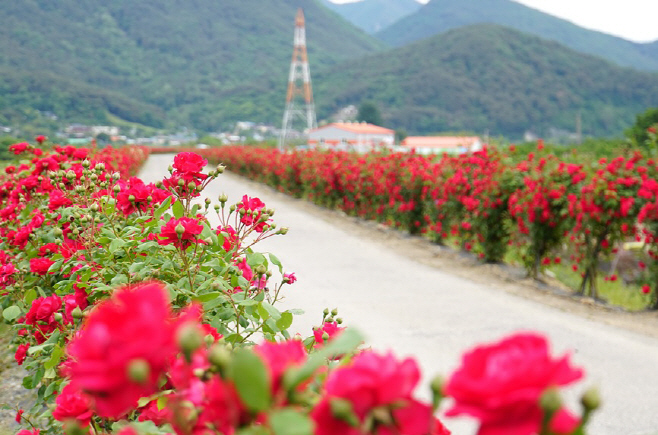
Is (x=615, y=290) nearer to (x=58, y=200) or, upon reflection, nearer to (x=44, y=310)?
(x=58, y=200)

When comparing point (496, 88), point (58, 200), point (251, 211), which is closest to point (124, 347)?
point (251, 211)

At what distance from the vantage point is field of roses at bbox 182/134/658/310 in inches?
193

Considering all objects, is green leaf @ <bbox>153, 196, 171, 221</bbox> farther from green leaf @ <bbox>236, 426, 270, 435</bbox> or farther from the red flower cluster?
green leaf @ <bbox>236, 426, 270, 435</bbox>

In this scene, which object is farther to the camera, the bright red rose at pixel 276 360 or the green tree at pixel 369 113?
the green tree at pixel 369 113

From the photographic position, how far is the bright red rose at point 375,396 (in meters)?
0.50

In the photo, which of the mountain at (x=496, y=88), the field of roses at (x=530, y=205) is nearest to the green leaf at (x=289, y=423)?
the field of roses at (x=530, y=205)

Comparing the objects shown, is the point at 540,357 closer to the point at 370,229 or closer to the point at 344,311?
the point at 344,311

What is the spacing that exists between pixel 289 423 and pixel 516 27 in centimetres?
19602

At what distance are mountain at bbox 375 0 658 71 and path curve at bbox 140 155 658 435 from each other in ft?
562

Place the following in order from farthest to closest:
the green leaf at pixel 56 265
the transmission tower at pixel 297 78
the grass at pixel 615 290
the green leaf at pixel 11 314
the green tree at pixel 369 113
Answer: the green tree at pixel 369 113 < the transmission tower at pixel 297 78 < the grass at pixel 615 290 < the green leaf at pixel 56 265 < the green leaf at pixel 11 314

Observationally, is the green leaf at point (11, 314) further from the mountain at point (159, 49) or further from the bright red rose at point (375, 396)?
the mountain at point (159, 49)

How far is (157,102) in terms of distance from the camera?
84.9 meters

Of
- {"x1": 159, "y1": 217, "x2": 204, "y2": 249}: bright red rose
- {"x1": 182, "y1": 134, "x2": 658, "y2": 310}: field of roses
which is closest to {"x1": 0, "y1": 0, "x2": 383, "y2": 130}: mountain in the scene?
{"x1": 182, "y1": 134, "x2": 658, "y2": 310}: field of roses

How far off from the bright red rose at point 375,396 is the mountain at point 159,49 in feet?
168
